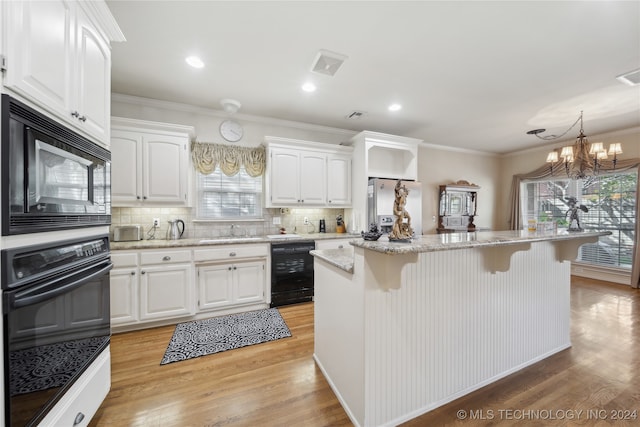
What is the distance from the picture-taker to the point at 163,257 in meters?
2.62

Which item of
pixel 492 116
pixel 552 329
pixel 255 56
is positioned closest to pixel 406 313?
pixel 552 329

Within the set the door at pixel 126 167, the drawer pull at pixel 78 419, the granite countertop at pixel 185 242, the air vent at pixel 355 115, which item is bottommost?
the drawer pull at pixel 78 419

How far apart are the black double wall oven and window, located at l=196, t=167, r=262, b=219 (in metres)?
2.11

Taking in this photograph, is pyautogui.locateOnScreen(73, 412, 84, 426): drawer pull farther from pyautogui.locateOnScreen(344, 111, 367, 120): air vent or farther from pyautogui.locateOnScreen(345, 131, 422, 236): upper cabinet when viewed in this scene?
pyautogui.locateOnScreen(344, 111, 367, 120): air vent

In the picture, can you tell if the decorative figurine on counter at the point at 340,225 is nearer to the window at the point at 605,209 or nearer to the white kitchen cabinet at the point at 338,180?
the white kitchen cabinet at the point at 338,180

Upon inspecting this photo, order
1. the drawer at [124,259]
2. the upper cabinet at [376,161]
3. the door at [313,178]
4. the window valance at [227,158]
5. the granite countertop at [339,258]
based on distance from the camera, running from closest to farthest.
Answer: the granite countertop at [339,258] < the drawer at [124,259] < the window valance at [227,158] < the door at [313,178] < the upper cabinet at [376,161]

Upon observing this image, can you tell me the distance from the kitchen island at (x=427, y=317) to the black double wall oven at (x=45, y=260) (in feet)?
4.48

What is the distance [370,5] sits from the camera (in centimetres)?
167

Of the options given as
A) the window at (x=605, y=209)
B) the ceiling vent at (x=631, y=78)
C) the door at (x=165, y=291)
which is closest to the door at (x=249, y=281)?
the door at (x=165, y=291)

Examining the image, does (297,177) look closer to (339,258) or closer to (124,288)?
(339,258)

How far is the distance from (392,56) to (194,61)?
1897 mm

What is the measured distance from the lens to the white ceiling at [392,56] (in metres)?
1.73

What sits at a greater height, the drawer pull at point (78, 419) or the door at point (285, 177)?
the door at point (285, 177)

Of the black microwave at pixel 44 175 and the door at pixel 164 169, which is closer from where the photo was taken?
the black microwave at pixel 44 175
